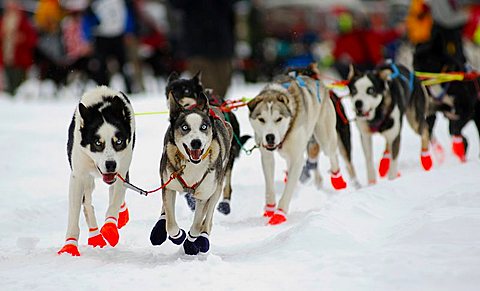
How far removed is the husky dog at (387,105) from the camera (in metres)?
5.78

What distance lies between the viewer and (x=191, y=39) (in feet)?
28.3

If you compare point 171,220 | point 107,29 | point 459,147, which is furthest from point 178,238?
point 107,29

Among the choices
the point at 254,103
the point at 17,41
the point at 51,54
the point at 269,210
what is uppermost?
the point at 17,41

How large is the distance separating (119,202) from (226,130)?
70 cm

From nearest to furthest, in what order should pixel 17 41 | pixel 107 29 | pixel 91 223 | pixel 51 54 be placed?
pixel 91 223 < pixel 107 29 < pixel 17 41 < pixel 51 54

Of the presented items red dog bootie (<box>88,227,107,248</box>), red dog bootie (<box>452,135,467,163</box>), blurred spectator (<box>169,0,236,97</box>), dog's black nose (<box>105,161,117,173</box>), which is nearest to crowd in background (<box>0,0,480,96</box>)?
blurred spectator (<box>169,0,236,97</box>)

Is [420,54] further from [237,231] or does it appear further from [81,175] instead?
[81,175]

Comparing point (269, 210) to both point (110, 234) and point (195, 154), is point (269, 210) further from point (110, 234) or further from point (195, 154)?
point (195, 154)

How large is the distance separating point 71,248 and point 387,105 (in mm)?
3027

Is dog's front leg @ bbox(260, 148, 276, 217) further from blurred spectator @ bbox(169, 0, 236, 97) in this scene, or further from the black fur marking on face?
blurred spectator @ bbox(169, 0, 236, 97)

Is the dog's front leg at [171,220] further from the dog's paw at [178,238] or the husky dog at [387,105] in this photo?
the husky dog at [387,105]

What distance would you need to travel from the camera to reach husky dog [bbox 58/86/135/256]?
144 inches

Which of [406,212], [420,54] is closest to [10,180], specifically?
[406,212]

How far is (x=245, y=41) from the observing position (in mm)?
19234
